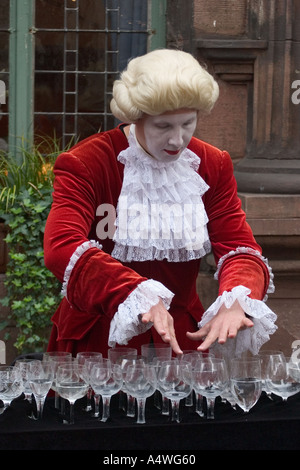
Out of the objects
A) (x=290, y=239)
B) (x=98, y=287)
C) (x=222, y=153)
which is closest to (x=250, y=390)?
(x=98, y=287)

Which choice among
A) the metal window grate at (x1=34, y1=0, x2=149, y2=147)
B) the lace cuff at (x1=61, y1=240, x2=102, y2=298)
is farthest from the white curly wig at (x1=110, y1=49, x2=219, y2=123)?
the metal window grate at (x1=34, y1=0, x2=149, y2=147)

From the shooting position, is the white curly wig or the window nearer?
the white curly wig

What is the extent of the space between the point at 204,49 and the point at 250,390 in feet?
9.77

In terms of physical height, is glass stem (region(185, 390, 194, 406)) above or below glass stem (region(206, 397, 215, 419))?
below

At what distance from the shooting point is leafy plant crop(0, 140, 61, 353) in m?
5.12

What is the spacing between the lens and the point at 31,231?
5.14 metres

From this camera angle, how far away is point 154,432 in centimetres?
246

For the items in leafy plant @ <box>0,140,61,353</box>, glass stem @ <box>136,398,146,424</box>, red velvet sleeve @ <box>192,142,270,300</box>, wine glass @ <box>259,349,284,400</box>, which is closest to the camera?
glass stem @ <box>136,398,146,424</box>

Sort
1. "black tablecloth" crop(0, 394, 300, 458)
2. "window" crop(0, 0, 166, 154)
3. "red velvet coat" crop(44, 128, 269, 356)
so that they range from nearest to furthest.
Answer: "black tablecloth" crop(0, 394, 300, 458), "red velvet coat" crop(44, 128, 269, 356), "window" crop(0, 0, 166, 154)

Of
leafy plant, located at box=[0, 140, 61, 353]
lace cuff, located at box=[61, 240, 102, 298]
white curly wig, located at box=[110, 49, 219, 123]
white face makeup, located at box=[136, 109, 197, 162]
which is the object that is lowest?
leafy plant, located at box=[0, 140, 61, 353]

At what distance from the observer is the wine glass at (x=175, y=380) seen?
2592mm

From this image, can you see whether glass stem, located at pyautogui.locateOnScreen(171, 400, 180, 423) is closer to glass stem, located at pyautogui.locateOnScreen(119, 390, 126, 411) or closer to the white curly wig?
glass stem, located at pyautogui.locateOnScreen(119, 390, 126, 411)

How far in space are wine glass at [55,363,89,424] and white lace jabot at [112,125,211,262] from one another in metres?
0.64

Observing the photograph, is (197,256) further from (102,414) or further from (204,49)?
(204,49)
